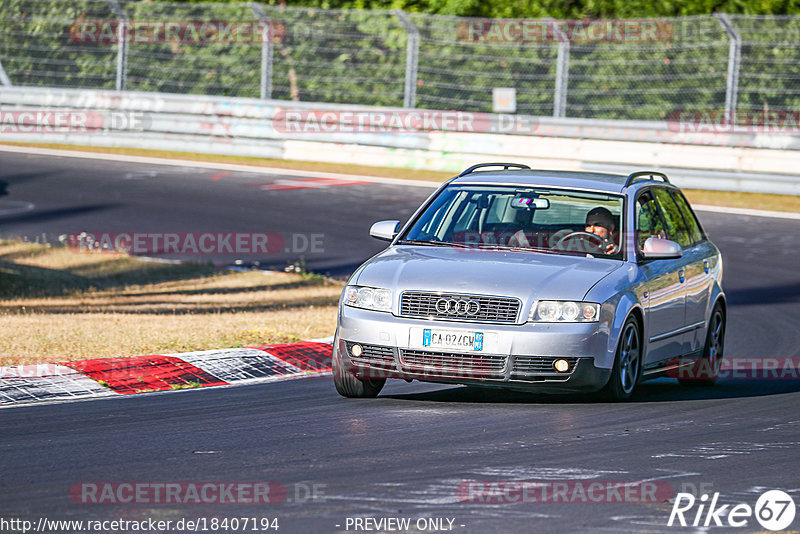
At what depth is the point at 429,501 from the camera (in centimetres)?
588

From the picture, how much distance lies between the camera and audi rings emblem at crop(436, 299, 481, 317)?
815 centimetres

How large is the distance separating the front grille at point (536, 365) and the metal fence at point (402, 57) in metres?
16.1

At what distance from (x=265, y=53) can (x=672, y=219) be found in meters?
17.2

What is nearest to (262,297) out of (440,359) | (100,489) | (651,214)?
(651,214)

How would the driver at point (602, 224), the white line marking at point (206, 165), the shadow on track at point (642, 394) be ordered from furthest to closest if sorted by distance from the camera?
the white line marking at point (206, 165) → the driver at point (602, 224) → the shadow on track at point (642, 394)

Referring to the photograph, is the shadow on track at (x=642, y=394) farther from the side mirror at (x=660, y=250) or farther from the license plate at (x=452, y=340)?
the side mirror at (x=660, y=250)

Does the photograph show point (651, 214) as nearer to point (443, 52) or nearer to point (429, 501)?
point (429, 501)

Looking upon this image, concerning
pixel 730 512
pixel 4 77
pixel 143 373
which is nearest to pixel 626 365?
pixel 730 512

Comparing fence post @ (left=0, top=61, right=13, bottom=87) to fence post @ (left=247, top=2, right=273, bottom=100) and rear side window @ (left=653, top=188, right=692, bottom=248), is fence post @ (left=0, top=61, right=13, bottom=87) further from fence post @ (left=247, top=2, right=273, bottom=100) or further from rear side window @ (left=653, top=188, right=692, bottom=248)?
rear side window @ (left=653, top=188, right=692, bottom=248)

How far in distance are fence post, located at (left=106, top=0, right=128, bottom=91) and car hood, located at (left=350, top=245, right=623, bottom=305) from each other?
19.6 meters

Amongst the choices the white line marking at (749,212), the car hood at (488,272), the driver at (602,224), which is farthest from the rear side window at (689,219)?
the white line marking at (749,212)

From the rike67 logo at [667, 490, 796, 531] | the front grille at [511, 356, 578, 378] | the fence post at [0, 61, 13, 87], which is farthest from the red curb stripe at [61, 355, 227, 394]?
the fence post at [0, 61, 13, 87]

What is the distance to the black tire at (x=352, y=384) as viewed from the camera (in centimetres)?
859

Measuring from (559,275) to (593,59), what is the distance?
16616 millimetres
